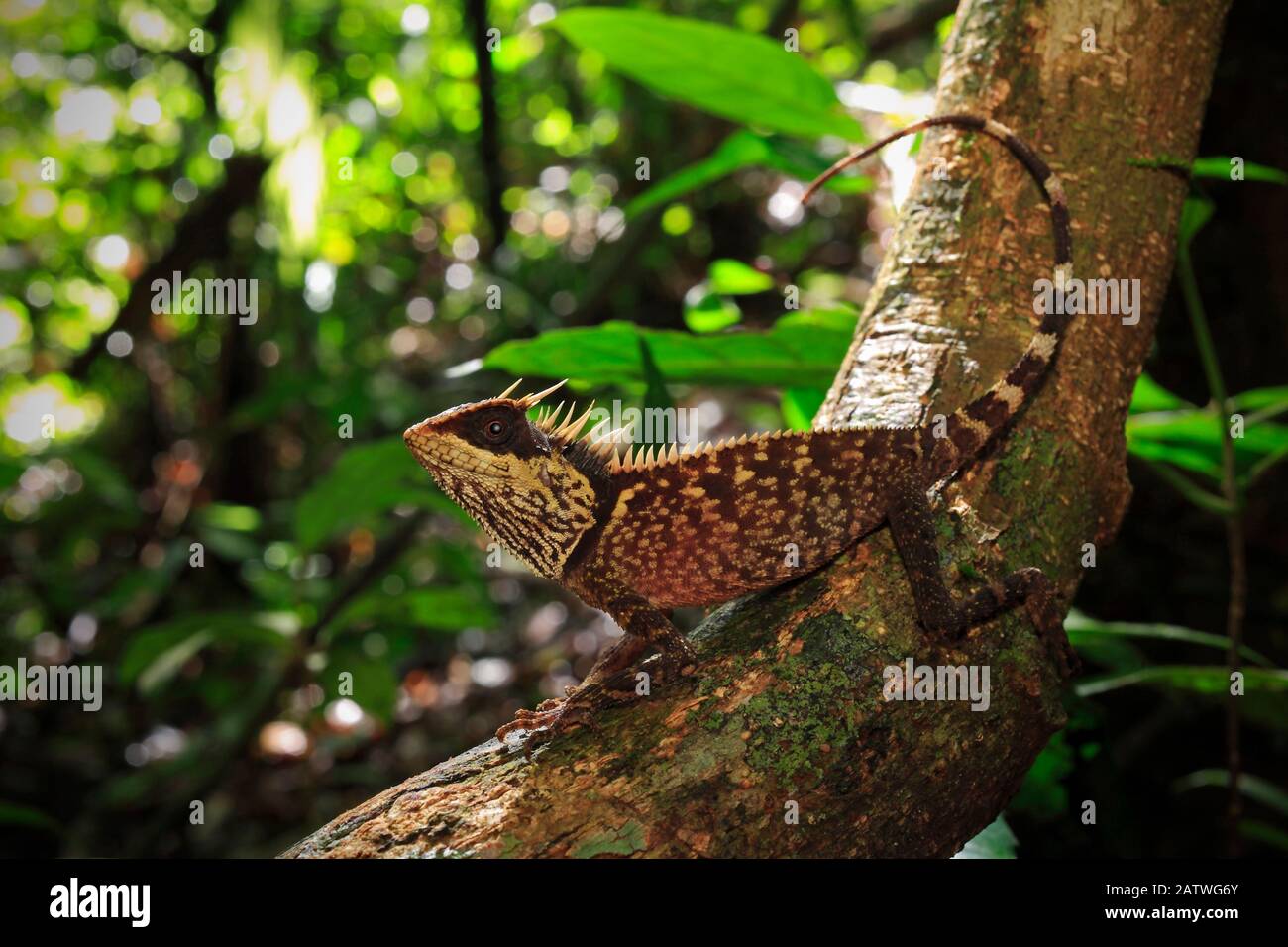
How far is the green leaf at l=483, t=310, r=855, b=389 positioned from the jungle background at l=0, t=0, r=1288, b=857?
0.05 feet

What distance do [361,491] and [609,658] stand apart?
5.71 ft

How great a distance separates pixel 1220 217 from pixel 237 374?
21.3ft

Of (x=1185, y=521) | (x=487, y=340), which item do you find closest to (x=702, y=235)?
(x=487, y=340)

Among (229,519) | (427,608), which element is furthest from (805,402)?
(229,519)

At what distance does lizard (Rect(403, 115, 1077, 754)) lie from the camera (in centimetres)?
241

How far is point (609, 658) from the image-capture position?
8.38 feet

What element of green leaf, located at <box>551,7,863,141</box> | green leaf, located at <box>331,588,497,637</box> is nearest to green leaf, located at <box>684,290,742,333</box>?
green leaf, located at <box>551,7,863,141</box>

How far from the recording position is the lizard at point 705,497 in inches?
94.9

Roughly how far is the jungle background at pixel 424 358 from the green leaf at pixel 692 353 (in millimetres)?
14

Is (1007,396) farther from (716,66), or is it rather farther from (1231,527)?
(716,66)

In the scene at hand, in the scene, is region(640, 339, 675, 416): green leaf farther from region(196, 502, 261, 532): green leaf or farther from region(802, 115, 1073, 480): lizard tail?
region(196, 502, 261, 532): green leaf

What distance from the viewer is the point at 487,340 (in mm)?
6172
